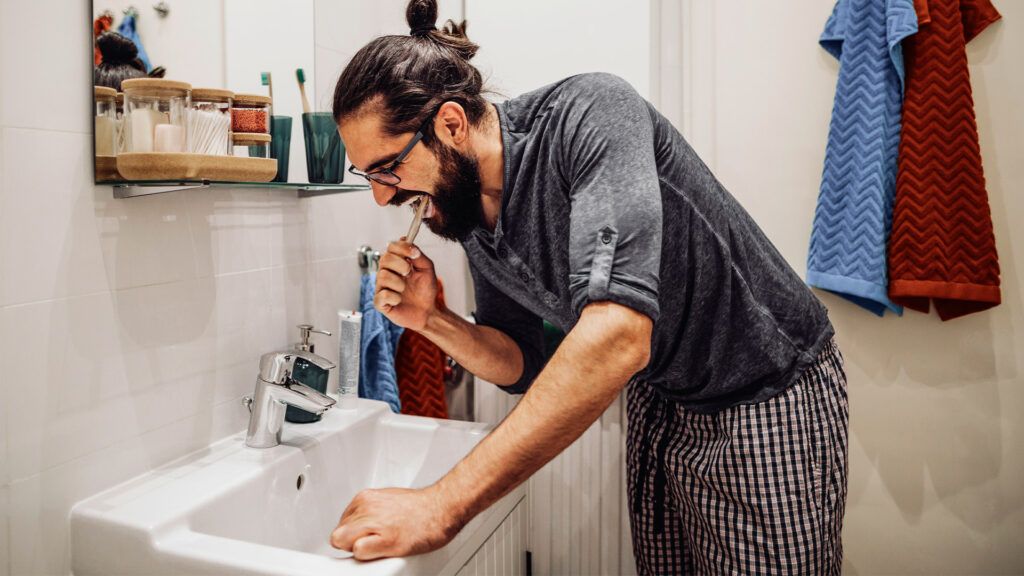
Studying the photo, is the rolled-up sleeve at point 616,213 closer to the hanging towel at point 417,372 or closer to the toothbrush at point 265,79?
the toothbrush at point 265,79

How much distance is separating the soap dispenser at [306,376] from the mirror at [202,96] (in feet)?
0.86

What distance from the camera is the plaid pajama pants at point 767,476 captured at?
1002mm

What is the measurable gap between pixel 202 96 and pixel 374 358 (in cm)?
63

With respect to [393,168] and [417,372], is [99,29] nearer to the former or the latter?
[393,168]

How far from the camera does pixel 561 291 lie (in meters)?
1.00

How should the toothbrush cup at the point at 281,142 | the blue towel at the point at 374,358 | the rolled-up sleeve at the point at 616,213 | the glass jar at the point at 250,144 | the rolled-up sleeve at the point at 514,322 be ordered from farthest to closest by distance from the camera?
the blue towel at the point at 374,358 → the rolled-up sleeve at the point at 514,322 → the toothbrush cup at the point at 281,142 → the glass jar at the point at 250,144 → the rolled-up sleeve at the point at 616,213

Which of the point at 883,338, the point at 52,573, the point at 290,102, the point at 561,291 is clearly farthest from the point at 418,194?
the point at 883,338

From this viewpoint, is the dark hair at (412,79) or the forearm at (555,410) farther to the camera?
the dark hair at (412,79)

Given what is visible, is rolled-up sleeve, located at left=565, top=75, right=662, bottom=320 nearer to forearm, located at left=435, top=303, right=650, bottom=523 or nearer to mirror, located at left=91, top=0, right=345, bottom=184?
forearm, located at left=435, top=303, right=650, bottom=523

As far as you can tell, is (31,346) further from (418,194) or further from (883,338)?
(883,338)

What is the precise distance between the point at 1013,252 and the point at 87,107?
5.68 feet

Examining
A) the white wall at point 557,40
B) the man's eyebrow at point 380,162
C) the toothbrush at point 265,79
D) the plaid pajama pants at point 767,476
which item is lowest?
the plaid pajama pants at point 767,476

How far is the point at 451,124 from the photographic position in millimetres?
936

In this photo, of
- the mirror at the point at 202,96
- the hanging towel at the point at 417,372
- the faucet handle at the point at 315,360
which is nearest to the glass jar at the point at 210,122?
the mirror at the point at 202,96
